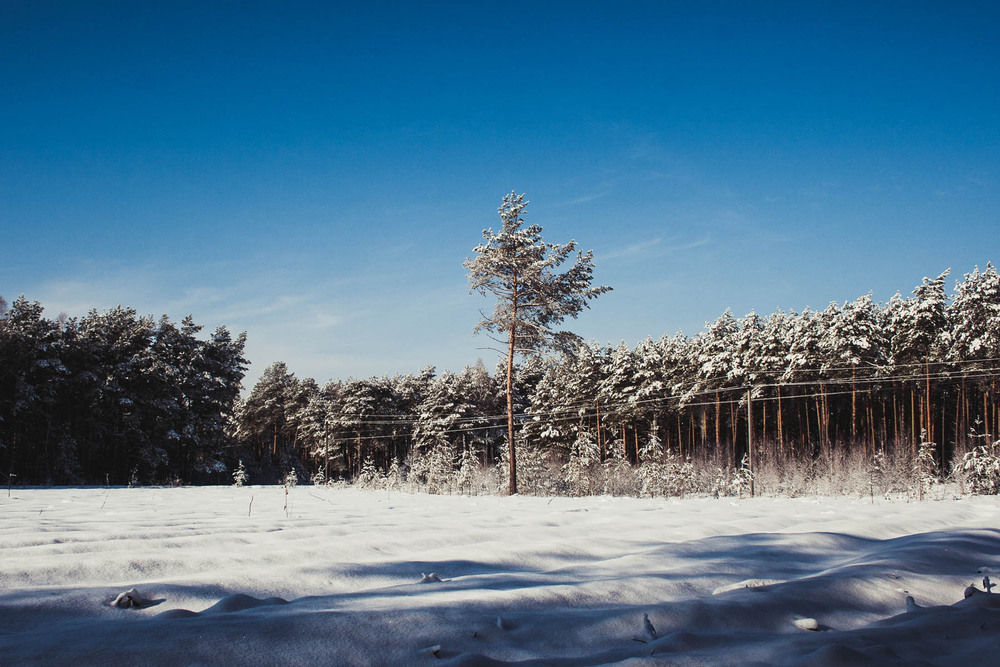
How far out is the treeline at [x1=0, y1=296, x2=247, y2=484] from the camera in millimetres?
26875

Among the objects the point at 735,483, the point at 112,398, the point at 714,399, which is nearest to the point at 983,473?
the point at 735,483

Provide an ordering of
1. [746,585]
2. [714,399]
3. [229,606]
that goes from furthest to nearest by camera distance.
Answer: [714,399]
[746,585]
[229,606]

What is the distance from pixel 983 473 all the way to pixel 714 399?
28.0 m

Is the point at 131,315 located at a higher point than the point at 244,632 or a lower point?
higher

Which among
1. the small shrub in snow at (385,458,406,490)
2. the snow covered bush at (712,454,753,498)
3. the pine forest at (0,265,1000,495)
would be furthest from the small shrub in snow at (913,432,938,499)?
the small shrub in snow at (385,458,406,490)

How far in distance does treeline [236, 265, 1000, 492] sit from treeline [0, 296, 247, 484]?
710cm

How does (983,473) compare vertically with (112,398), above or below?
below

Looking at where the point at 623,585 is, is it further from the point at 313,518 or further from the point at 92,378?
the point at 92,378

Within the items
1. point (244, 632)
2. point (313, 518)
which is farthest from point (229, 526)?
point (244, 632)

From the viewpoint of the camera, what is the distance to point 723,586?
2.82 meters

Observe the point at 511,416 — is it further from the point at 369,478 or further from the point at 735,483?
the point at 369,478

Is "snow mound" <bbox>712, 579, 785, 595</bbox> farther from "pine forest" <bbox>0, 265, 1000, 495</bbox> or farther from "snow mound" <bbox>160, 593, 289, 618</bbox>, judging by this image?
"pine forest" <bbox>0, 265, 1000, 495</bbox>

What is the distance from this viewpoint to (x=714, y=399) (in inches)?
1548

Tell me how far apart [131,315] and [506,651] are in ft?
128
